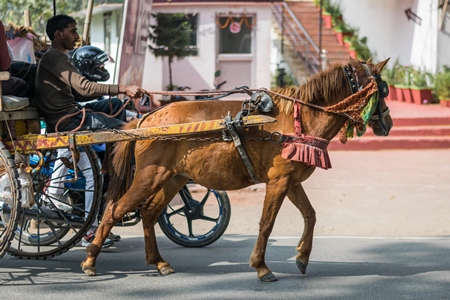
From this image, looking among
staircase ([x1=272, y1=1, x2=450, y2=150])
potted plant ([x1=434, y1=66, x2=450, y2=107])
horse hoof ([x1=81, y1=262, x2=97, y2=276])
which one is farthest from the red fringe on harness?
potted plant ([x1=434, y1=66, x2=450, y2=107])

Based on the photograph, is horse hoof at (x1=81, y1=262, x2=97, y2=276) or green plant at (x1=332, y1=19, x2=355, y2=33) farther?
green plant at (x1=332, y1=19, x2=355, y2=33)

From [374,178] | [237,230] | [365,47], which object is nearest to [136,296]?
[237,230]

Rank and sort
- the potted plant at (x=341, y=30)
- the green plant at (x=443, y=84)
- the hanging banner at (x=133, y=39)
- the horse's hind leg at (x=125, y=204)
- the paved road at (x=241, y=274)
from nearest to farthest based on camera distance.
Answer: the paved road at (x=241, y=274)
the horse's hind leg at (x=125, y=204)
the hanging banner at (x=133, y=39)
the green plant at (x=443, y=84)
the potted plant at (x=341, y=30)

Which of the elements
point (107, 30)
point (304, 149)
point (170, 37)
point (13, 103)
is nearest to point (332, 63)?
point (170, 37)

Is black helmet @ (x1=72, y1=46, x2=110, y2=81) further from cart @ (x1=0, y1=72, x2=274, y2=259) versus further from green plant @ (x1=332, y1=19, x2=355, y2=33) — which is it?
green plant @ (x1=332, y1=19, x2=355, y2=33)

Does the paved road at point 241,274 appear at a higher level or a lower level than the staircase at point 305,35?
lower

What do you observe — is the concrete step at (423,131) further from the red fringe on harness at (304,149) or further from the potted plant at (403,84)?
the red fringe on harness at (304,149)

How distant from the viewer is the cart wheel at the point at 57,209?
7.36 metres

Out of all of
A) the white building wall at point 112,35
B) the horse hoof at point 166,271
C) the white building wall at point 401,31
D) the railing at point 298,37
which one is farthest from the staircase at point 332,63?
the horse hoof at point 166,271

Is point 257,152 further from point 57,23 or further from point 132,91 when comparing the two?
point 57,23

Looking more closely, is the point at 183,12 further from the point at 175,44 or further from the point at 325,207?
the point at 325,207

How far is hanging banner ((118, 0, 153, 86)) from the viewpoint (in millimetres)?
13742

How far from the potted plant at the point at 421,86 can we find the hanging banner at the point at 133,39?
7168 millimetres

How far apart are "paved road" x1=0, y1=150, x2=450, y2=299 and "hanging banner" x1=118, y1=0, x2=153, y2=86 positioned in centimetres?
332
